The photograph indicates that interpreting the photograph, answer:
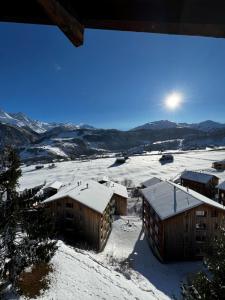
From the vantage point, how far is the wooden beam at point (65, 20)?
2.13 meters

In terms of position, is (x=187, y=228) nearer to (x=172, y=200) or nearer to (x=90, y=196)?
(x=172, y=200)

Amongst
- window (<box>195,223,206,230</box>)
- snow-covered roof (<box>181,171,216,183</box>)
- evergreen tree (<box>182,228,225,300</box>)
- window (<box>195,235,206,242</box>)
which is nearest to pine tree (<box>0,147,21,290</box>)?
evergreen tree (<box>182,228,225,300</box>)

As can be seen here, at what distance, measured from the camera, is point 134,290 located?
683 inches

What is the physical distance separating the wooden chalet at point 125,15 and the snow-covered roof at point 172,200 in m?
27.6

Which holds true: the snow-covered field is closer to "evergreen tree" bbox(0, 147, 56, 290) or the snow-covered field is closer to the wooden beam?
"evergreen tree" bbox(0, 147, 56, 290)

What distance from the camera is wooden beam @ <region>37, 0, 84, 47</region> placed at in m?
2.13

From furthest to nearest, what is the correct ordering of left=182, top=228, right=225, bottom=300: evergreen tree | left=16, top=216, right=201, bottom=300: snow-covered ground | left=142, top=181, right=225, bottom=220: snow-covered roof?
left=142, top=181, right=225, bottom=220: snow-covered roof → left=16, top=216, right=201, bottom=300: snow-covered ground → left=182, top=228, right=225, bottom=300: evergreen tree

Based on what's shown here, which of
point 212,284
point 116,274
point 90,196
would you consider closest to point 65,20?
point 212,284

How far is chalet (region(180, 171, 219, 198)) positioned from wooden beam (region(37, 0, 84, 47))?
57.6 metres

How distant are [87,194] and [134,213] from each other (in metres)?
18.7

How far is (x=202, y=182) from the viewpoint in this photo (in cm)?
Answer: 5625

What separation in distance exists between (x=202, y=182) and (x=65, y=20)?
58.5 m

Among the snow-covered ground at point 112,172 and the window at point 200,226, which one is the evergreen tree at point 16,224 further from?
the snow-covered ground at point 112,172

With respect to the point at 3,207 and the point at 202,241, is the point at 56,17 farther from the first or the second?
the point at 202,241
